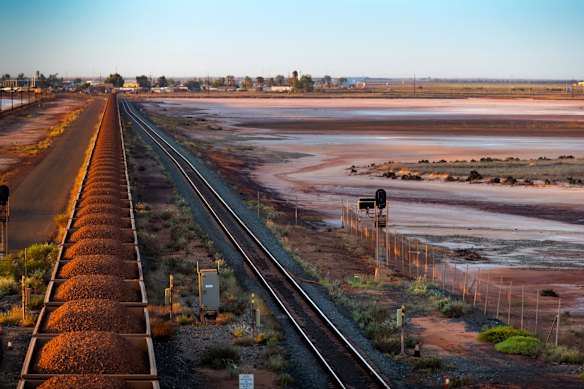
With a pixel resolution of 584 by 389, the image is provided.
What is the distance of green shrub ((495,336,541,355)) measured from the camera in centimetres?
2208

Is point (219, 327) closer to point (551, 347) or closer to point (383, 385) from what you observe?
point (383, 385)

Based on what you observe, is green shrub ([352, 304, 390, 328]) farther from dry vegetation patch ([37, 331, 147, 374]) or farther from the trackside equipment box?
dry vegetation patch ([37, 331, 147, 374])

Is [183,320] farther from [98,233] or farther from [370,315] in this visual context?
[370,315]

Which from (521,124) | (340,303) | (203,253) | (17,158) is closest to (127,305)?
(340,303)

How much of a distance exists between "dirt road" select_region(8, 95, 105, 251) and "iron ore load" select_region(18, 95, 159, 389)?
1162 cm

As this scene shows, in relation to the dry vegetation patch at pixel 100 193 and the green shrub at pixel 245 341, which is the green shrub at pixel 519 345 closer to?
the green shrub at pixel 245 341

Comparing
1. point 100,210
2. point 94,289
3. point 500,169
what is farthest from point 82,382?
point 500,169

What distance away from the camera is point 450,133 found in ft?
376

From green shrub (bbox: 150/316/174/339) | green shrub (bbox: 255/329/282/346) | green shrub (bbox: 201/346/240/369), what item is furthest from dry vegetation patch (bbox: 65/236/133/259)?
green shrub (bbox: 255/329/282/346)

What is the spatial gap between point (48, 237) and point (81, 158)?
3524 centimetres

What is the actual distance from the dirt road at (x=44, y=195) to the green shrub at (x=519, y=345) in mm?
19414

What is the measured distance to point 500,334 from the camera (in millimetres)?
23422

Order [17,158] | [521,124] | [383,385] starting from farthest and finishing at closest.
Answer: [521,124]
[17,158]
[383,385]

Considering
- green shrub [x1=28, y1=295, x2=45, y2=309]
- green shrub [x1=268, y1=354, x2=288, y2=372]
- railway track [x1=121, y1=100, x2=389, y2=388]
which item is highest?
green shrub [x1=28, y1=295, x2=45, y2=309]
